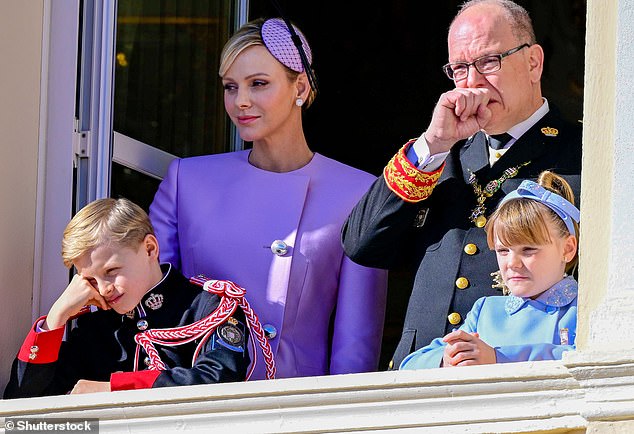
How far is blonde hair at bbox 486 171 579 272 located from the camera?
402 centimetres

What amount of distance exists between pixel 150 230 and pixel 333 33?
2578mm

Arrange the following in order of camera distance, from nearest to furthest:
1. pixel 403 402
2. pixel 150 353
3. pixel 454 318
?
pixel 403 402 < pixel 454 318 < pixel 150 353

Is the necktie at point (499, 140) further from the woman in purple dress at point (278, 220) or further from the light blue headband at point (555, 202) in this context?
the woman in purple dress at point (278, 220)

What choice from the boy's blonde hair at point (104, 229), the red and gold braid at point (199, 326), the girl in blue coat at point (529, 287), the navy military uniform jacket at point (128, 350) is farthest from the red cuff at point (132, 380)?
the girl in blue coat at point (529, 287)

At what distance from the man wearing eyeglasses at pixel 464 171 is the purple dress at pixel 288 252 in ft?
1.07

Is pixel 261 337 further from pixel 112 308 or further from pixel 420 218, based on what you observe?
pixel 420 218

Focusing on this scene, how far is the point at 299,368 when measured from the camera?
473 centimetres

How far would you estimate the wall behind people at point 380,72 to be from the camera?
6.89 meters

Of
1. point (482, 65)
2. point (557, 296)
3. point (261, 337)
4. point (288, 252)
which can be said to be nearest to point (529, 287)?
point (557, 296)

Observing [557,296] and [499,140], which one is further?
[499,140]

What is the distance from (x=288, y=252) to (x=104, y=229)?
0.60 meters

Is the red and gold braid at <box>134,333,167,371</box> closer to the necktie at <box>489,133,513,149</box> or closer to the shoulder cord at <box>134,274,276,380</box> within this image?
the shoulder cord at <box>134,274,276,380</box>

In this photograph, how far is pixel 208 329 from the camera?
430 cm
